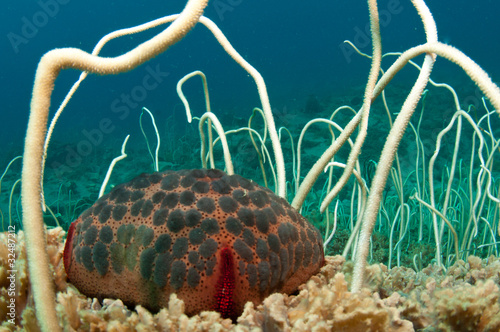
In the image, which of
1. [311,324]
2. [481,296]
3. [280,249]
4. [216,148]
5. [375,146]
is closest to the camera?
[311,324]

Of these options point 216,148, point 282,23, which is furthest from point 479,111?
point 282,23

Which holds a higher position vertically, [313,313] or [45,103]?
[45,103]

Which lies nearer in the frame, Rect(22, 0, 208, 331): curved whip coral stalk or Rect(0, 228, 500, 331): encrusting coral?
Rect(22, 0, 208, 331): curved whip coral stalk

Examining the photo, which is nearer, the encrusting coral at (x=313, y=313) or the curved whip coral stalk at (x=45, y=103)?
the curved whip coral stalk at (x=45, y=103)

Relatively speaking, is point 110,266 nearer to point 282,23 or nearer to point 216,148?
point 216,148

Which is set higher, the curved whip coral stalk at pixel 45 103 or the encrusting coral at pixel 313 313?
the curved whip coral stalk at pixel 45 103

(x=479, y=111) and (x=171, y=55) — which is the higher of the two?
(x=171, y=55)

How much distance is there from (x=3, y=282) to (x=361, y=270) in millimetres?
1646

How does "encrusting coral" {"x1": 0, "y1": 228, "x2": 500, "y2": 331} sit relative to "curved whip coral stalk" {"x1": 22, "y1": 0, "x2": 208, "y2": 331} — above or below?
below

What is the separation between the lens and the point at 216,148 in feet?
38.9

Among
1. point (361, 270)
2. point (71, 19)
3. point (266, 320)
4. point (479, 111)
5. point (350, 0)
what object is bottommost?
point (266, 320)

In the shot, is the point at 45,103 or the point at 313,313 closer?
the point at 45,103

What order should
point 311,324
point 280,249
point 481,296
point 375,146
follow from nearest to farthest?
point 311,324, point 481,296, point 280,249, point 375,146

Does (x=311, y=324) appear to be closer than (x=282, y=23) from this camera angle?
Yes
